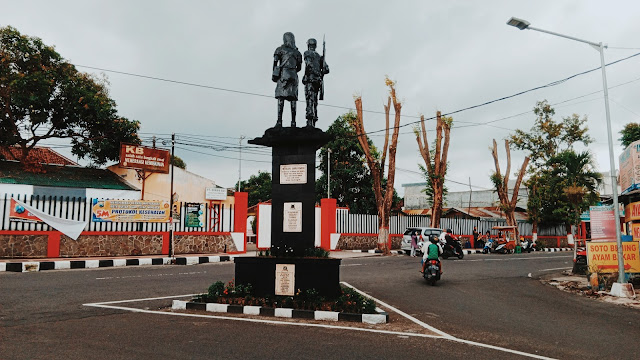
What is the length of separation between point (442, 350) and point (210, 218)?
18116 mm

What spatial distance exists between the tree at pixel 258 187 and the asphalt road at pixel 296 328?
146 ft

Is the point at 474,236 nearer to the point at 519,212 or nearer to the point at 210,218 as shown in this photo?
the point at 519,212

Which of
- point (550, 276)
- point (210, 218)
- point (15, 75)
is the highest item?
point (15, 75)

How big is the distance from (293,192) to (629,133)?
119 feet

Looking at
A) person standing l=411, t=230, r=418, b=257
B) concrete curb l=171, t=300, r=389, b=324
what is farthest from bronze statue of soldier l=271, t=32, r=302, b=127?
person standing l=411, t=230, r=418, b=257

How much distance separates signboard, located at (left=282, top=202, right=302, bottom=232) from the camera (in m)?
9.06

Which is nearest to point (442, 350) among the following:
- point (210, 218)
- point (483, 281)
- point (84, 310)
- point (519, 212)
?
point (84, 310)

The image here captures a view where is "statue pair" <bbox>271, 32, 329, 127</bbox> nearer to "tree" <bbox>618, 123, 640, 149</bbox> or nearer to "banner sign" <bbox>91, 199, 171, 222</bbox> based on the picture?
"banner sign" <bbox>91, 199, 171, 222</bbox>

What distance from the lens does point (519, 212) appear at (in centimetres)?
4691

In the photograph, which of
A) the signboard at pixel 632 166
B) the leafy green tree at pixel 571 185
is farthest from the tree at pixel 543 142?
the signboard at pixel 632 166

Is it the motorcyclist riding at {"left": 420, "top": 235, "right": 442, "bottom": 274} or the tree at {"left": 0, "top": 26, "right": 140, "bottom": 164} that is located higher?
the tree at {"left": 0, "top": 26, "right": 140, "bottom": 164}

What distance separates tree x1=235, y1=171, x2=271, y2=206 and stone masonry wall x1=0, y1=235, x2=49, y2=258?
122 ft

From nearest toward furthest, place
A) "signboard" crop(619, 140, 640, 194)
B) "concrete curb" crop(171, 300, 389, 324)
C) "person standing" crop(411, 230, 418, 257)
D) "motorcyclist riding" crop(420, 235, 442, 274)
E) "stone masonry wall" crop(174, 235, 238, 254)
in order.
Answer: "concrete curb" crop(171, 300, 389, 324) → "motorcyclist riding" crop(420, 235, 442, 274) → "signboard" crop(619, 140, 640, 194) → "stone masonry wall" crop(174, 235, 238, 254) → "person standing" crop(411, 230, 418, 257)

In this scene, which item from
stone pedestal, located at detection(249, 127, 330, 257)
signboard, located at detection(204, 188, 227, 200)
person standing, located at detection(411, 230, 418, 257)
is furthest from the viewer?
signboard, located at detection(204, 188, 227, 200)
